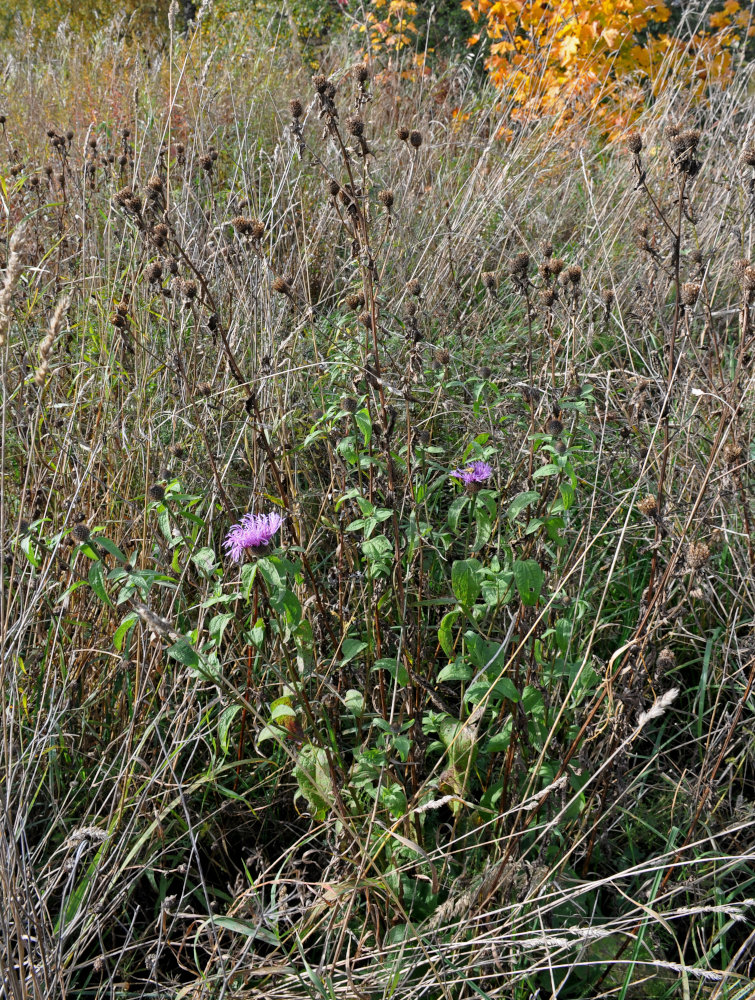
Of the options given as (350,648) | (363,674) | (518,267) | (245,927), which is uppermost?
(518,267)

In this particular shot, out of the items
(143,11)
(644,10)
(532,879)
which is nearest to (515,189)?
(644,10)

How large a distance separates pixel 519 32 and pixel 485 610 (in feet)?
19.1

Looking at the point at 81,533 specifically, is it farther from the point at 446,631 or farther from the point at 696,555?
the point at 696,555

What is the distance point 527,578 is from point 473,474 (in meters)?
0.27

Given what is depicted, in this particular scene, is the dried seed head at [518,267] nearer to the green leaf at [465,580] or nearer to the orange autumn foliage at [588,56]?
the green leaf at [465,580]

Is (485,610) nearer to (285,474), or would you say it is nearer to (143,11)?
(285,474)

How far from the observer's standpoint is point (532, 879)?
4.34 feet

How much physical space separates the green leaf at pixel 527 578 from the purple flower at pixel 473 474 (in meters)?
0.22

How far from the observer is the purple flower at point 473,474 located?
1478mm

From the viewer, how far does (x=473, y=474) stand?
1494 mm

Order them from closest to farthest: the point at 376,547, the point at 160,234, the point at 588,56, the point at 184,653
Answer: the point at 184,653
the point at 376,547
the point at 160,234
the point at 588,56

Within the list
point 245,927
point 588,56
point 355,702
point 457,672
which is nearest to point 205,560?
point 355,702

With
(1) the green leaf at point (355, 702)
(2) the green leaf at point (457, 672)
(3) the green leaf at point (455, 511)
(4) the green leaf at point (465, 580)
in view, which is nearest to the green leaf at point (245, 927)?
(1) the green leaf at point (355, 702)

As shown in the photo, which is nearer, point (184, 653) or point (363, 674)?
point (184, 653)
